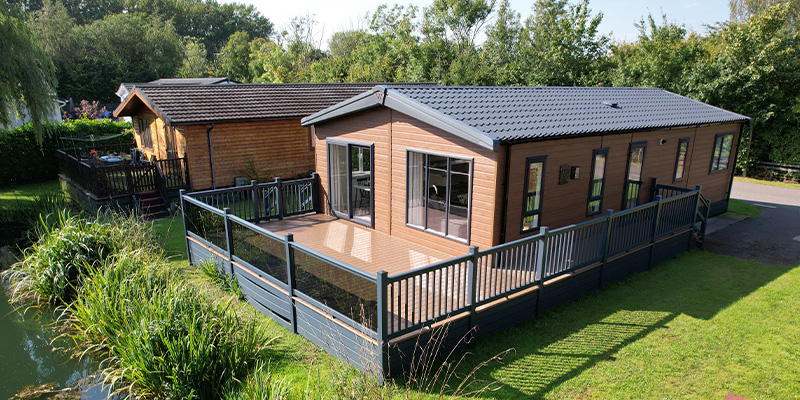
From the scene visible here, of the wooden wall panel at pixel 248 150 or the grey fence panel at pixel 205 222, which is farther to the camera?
the wooden wall panel at pixel 248 150

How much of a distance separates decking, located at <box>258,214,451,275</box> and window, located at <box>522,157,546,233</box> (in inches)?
62.5

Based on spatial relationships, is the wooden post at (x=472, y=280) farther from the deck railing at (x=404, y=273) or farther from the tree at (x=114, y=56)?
the tree at (x=114, y=56)

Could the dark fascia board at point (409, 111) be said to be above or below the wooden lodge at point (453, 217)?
above

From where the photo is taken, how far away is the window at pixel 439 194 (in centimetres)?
811

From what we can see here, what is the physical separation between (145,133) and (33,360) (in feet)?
39.9

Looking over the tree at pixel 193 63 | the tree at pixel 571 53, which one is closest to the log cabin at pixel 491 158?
the tree at pixel 571 53

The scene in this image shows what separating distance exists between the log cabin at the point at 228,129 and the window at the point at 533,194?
928 centimetres

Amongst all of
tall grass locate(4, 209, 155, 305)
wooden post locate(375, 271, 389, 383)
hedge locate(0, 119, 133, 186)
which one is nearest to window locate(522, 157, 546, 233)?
wooden post locate(375, 271, 389, 383)

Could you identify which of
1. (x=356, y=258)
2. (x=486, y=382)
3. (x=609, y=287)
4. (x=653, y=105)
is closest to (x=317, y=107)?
(x=356, y=258)

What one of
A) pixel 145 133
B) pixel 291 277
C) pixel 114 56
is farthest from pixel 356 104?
pixel 114 56

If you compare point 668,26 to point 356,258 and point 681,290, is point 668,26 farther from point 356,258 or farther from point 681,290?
point 356,258

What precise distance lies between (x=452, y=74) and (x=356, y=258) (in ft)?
72.5

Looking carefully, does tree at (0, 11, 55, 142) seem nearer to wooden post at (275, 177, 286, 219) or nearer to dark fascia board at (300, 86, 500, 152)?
wooden post at (275, 177, 286, 219)

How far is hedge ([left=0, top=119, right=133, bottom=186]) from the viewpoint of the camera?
16750mm
